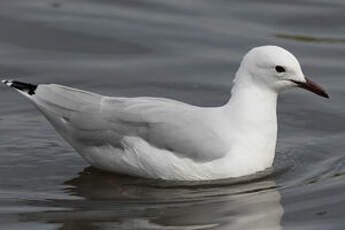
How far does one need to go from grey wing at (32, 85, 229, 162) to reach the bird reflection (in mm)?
365

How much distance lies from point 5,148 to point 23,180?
2.68 feet

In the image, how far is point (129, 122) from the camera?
924 centimetres

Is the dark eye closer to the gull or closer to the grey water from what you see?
the gull

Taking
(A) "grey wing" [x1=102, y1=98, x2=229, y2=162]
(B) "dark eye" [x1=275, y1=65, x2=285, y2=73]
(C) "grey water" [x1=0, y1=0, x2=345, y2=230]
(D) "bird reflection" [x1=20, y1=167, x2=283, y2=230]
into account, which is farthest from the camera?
(B) "dark eye" [x1=275, y1=65, x2=285, y2=73]

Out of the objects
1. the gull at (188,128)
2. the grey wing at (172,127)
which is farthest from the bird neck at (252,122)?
the grey wing at (172,127)

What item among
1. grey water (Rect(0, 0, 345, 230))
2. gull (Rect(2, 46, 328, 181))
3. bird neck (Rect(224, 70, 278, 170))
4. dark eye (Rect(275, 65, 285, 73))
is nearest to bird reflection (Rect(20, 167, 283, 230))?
grey water (Rect(0, 0, 345, 230))

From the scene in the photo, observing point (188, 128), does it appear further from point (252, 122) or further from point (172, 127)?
point (252, 122)

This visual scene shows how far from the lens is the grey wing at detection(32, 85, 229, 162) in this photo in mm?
9039

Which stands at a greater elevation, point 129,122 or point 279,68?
point 279,68

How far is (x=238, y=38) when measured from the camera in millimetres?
13656

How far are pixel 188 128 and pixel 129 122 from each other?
0.56 m

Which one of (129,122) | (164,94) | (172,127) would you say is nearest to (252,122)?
(172,127)

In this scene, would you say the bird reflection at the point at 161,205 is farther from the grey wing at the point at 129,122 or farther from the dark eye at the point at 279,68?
the dark eye at the point at 279,68

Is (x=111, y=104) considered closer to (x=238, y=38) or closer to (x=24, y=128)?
(x=24, y=128)
